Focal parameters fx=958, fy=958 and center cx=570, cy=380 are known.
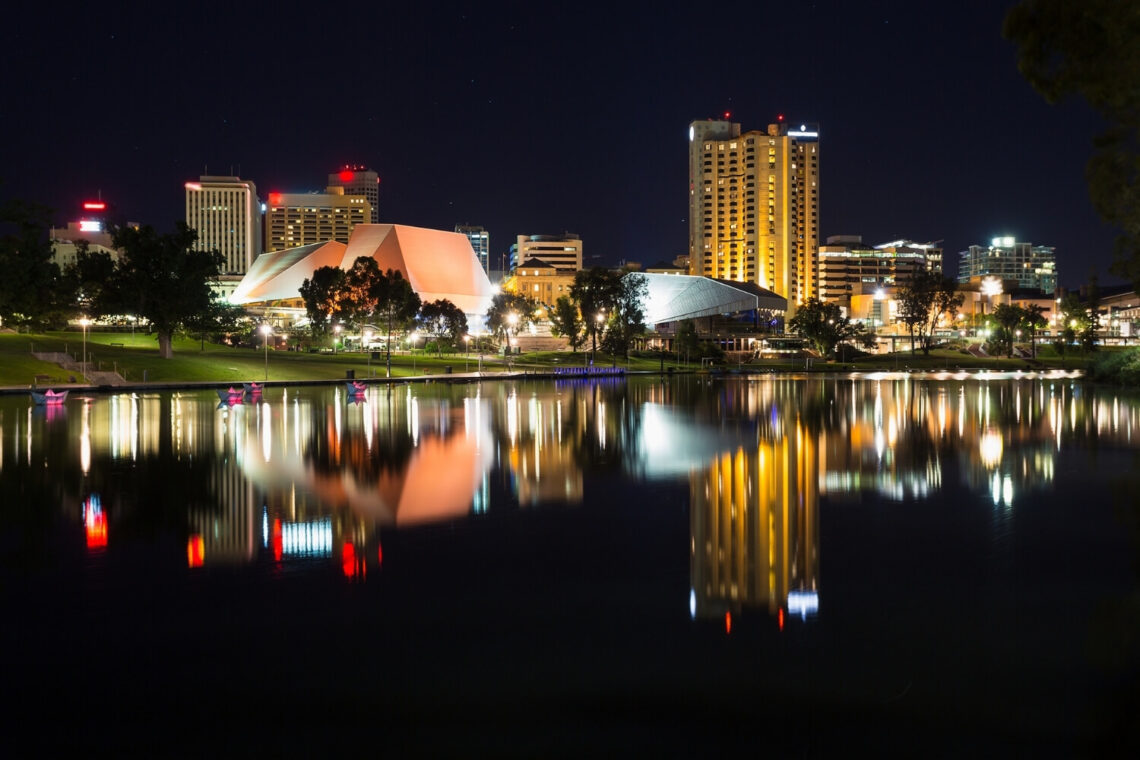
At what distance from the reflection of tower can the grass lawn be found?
43619 millimetres

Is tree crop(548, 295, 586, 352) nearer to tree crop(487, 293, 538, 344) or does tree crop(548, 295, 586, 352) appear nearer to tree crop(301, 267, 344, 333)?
tree crop(487, 293, 538, 344)

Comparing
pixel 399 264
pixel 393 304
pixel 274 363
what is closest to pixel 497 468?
pixel 274 363

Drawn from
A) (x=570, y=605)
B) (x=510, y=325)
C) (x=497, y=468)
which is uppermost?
(x=510, y=325)

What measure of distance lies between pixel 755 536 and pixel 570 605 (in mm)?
3305

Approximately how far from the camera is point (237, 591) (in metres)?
8.42

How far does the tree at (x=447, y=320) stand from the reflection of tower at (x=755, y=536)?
77.5 metres

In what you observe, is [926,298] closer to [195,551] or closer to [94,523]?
[94,523]

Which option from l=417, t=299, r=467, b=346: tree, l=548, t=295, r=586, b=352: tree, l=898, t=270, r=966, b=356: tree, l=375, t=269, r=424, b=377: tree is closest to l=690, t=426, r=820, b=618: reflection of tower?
l=375, t=269, r=424, b=377: tree

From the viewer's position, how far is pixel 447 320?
9488 centimetres

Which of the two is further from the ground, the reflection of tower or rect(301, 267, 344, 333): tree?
rect(301, 267, 344, 333): tree

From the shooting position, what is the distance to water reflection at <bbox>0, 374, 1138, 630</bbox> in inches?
405

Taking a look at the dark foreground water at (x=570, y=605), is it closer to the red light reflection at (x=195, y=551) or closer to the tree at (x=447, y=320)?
the red light reflection at (x=195, y=551)

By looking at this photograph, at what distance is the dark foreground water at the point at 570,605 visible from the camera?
5582 millimetres

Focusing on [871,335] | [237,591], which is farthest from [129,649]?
[871,335]
